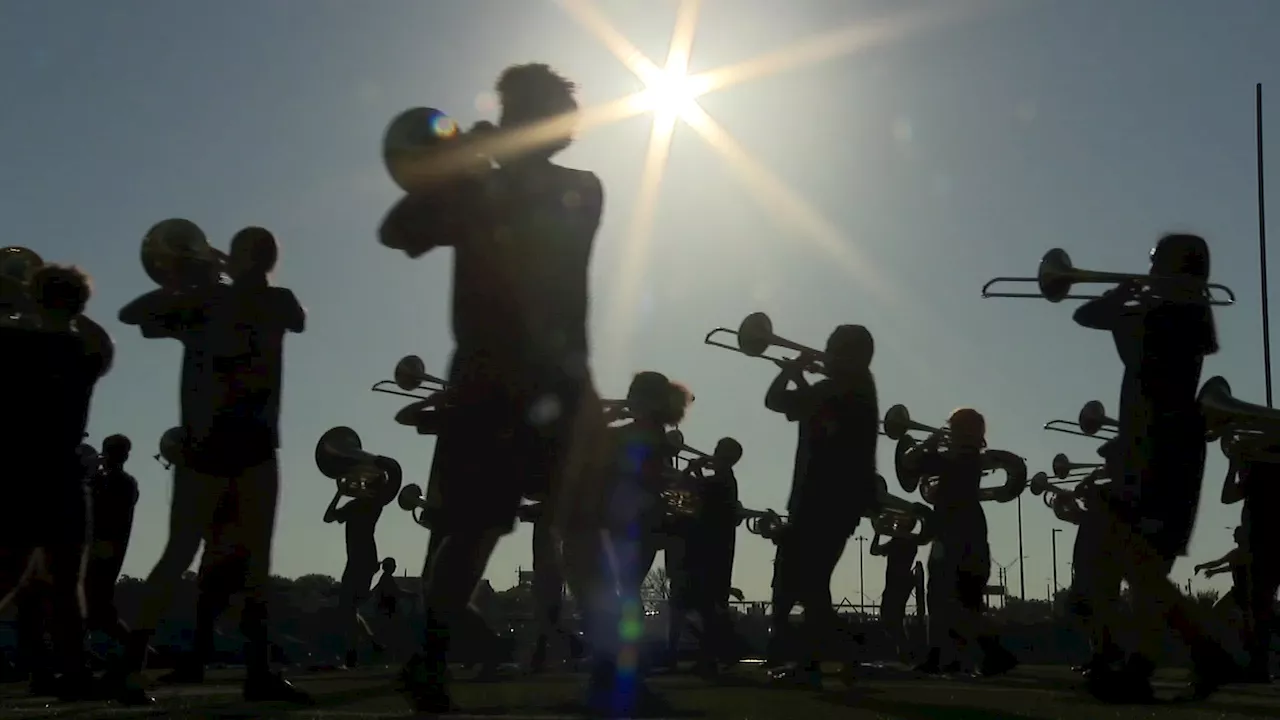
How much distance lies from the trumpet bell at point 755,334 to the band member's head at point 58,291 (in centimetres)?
555

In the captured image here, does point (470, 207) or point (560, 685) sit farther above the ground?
point (470, 207)

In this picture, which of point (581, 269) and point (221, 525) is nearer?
point (581, 269)

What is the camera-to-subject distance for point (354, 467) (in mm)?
13516

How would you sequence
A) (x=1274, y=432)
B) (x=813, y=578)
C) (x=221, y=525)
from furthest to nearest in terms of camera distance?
1. (x=1274, y=432)
2. (x=813, y=578)
3. (x=221, y=525)

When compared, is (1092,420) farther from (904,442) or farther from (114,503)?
(114,503)

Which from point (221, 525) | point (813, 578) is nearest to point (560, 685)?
point (813, 578)

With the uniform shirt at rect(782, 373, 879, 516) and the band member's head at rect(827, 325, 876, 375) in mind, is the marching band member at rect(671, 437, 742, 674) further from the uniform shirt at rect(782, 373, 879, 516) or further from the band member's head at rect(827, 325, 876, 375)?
the band member's head at rect(827, 325, 876, 375)

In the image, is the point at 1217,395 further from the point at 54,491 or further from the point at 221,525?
the point at 54,491

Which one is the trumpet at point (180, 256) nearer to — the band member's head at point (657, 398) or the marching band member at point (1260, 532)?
the band member's head at point (657, 398)

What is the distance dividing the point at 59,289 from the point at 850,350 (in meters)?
4.26

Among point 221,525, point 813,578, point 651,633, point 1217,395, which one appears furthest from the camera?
point 651,633

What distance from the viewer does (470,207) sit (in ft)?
15.7

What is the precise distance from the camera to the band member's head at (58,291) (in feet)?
20.6

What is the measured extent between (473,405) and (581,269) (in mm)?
619
